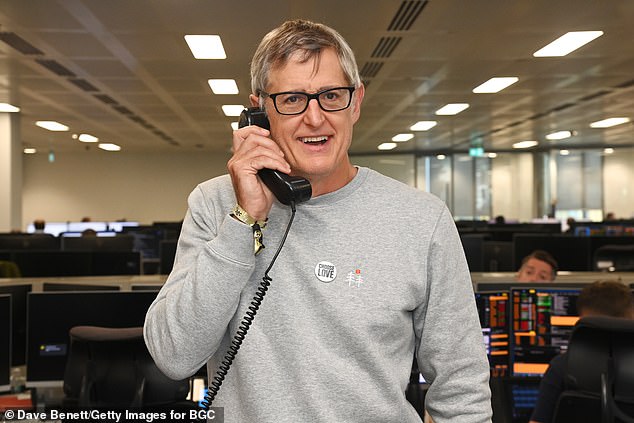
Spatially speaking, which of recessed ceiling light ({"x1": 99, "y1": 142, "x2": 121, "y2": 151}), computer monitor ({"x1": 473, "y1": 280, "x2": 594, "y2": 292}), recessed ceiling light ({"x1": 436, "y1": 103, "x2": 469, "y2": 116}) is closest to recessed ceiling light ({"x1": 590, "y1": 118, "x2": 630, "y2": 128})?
recessed ceiling light ({"x1": 436, "y1": 103, "x2": 469, "y2": 116})

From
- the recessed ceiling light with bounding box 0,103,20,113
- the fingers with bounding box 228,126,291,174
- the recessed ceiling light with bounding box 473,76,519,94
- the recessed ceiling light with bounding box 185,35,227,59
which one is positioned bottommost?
the fingers with bounding box 228,126,291,174

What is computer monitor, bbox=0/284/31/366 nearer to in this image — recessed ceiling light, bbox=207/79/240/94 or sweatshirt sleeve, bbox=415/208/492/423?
sweatshirt sleeve, bbox=415/208/492/423

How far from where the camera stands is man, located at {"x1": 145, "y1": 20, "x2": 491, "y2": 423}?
106cm

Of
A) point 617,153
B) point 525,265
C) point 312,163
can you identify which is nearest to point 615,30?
point 525,265

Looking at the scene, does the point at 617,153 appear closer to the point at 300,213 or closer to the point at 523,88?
the point at 523,88

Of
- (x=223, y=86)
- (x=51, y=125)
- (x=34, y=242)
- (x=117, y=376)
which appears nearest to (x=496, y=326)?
(x=117, y=376)

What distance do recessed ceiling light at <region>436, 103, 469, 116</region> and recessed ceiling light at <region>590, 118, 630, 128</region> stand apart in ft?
10.8

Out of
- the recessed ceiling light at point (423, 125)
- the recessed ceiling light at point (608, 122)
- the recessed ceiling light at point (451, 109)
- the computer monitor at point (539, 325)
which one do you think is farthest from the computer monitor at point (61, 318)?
the recessed ceiling light at point (608, 122)

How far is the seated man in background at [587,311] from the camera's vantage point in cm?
278

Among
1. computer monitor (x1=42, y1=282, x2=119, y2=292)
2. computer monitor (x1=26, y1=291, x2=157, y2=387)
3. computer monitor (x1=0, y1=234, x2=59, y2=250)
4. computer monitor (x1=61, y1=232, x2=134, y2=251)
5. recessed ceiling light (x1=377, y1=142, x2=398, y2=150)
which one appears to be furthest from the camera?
recessed ceiling light (x1=377, y1=142, x2=398, y2=150)

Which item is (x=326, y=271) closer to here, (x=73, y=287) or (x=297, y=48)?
(x=297, y=48)

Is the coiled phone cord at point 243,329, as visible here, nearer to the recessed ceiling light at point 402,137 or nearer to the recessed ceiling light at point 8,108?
the recessed ceiling light at point 8,108

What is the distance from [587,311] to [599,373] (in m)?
0.43

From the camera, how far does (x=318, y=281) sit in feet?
3.63
